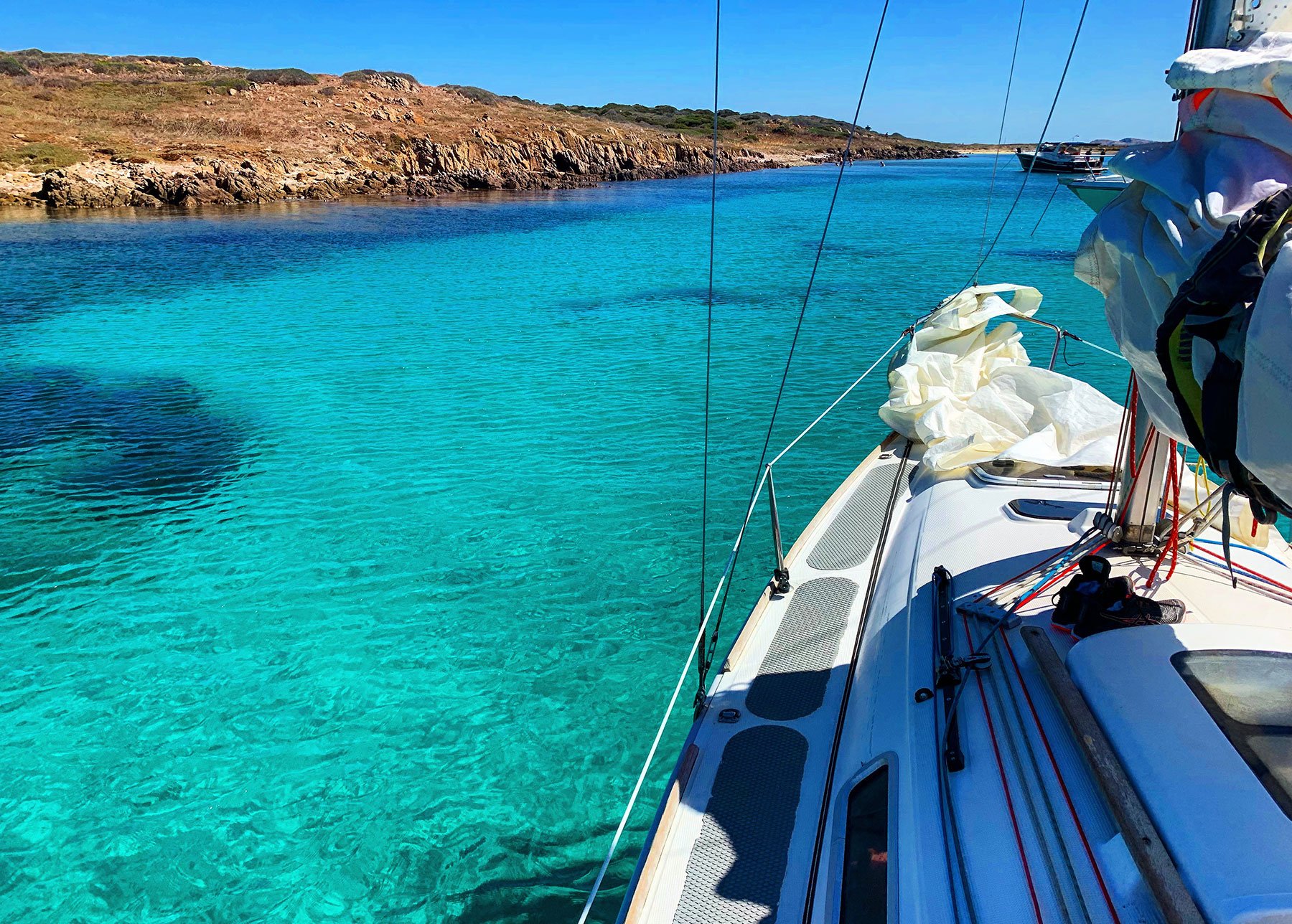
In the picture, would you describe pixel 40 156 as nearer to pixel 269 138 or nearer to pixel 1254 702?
pixel 269 138

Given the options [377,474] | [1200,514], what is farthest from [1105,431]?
[377,474]

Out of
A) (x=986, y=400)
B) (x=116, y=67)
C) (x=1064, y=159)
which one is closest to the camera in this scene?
(x=986, y=400)

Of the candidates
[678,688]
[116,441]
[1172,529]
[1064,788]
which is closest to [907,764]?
[1064,788]

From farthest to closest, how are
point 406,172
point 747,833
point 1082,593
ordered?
point 406,172, point 1082,593, point 747,833

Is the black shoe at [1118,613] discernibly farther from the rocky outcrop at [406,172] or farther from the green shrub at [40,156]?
the green shrub at [40,156]

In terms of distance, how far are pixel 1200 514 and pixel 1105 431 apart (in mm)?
2378

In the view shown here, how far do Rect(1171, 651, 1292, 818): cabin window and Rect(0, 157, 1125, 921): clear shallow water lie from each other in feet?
11.6

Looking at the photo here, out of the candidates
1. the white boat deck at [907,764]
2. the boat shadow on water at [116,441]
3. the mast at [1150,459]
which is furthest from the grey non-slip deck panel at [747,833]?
the boat shadow on water at [116,441]

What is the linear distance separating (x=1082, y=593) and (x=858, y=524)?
9.32 ft

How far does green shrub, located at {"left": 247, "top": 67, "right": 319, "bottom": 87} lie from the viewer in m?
69.7

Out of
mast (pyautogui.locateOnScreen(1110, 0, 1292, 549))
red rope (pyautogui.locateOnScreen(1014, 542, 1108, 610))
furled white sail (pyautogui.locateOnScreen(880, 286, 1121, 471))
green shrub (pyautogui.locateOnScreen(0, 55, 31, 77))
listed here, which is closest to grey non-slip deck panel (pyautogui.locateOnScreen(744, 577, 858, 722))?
red rope (pyautogui.locateOnScreen(1014, 542, 1108, 610))

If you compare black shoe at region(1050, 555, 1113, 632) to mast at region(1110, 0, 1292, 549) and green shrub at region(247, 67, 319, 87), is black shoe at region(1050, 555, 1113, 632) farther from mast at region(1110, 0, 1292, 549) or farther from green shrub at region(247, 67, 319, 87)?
green shrub at region(247, 67, 319, 87)

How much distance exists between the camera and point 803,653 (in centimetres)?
480

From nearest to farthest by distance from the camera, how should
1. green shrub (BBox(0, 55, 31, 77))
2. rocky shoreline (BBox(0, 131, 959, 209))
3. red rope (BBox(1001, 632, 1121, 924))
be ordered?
red rope (BBox(1001, 632, 1121, 924)), rocky shoreline (BBox(0, 131, 959, 209)), green shrub (BBox(0, 55, 31, 77))
